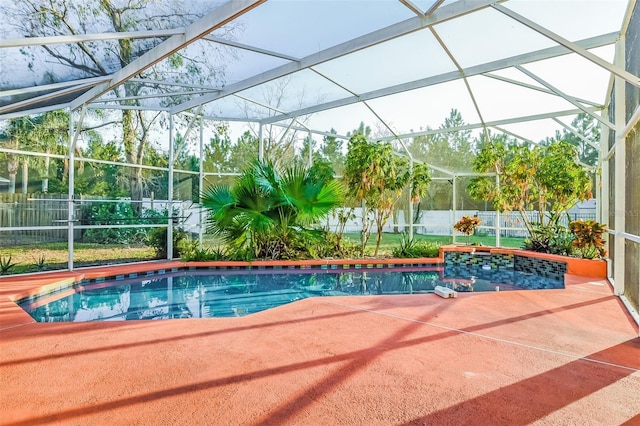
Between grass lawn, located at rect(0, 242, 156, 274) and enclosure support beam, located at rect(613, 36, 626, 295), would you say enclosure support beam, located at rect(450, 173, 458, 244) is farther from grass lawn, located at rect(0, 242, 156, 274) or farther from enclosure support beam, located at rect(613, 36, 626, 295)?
grass lawn, located at rect(0, 242, 156, 274)

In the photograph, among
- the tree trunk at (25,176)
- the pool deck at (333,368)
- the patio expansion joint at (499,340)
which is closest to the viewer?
the pool deck at (333,368)

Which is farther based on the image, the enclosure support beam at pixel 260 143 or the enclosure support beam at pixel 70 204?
the enclosure support beam at pixel 260 143

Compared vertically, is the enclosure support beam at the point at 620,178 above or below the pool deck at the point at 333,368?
above

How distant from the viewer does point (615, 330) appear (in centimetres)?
405

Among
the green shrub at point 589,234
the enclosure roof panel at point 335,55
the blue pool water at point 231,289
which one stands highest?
the enclosure roof panel at point 335,55

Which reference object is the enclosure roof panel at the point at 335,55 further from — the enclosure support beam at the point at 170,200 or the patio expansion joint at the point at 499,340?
the patio expansion joint at the point at 499,340

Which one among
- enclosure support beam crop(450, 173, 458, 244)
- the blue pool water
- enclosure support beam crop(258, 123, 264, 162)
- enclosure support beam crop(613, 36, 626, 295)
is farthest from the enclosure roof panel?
the blue pool water

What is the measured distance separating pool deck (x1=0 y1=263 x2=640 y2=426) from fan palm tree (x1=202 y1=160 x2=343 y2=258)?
12.9 feet

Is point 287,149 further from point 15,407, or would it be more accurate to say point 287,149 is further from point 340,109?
point 15,407

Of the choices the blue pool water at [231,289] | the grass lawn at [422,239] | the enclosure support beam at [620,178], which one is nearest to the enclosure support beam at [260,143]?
the grass lawn at [422,239]

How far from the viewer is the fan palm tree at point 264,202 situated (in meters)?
8.48

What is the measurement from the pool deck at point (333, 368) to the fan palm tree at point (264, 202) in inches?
155

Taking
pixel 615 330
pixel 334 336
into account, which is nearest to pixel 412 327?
pixel 334 336

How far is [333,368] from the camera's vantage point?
10.1 ft
